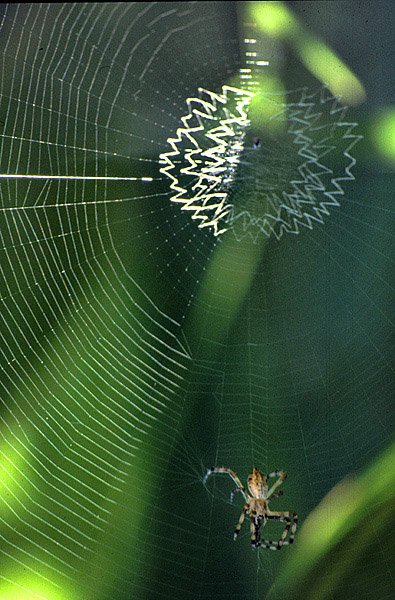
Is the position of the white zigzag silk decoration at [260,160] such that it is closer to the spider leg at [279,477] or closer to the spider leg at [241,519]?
the spider leg at [279,477]

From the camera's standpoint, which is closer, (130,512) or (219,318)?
(130,512)

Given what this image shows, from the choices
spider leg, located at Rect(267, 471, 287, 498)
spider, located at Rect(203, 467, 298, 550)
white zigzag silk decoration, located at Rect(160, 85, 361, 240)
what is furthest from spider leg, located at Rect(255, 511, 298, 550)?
Result: white zigzag silk decoration, located at Rect(160, 85, 361, 240)

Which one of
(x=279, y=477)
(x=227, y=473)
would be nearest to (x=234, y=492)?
(x=227, y=473)

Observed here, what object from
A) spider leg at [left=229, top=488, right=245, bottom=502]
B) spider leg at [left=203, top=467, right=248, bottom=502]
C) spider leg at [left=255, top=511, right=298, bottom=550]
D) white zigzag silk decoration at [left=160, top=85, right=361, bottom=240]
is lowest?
spider leg at [left=255, top=511, right=298, bottom=550]

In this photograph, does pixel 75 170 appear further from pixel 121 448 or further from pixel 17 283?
pixel 121 448

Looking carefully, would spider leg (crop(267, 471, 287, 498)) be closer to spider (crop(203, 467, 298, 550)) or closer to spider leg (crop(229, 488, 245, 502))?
spider (crop(203, 467, 298, 550))

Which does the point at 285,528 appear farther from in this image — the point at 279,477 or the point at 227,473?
the point at 227,473

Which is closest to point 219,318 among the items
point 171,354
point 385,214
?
point 171,354
